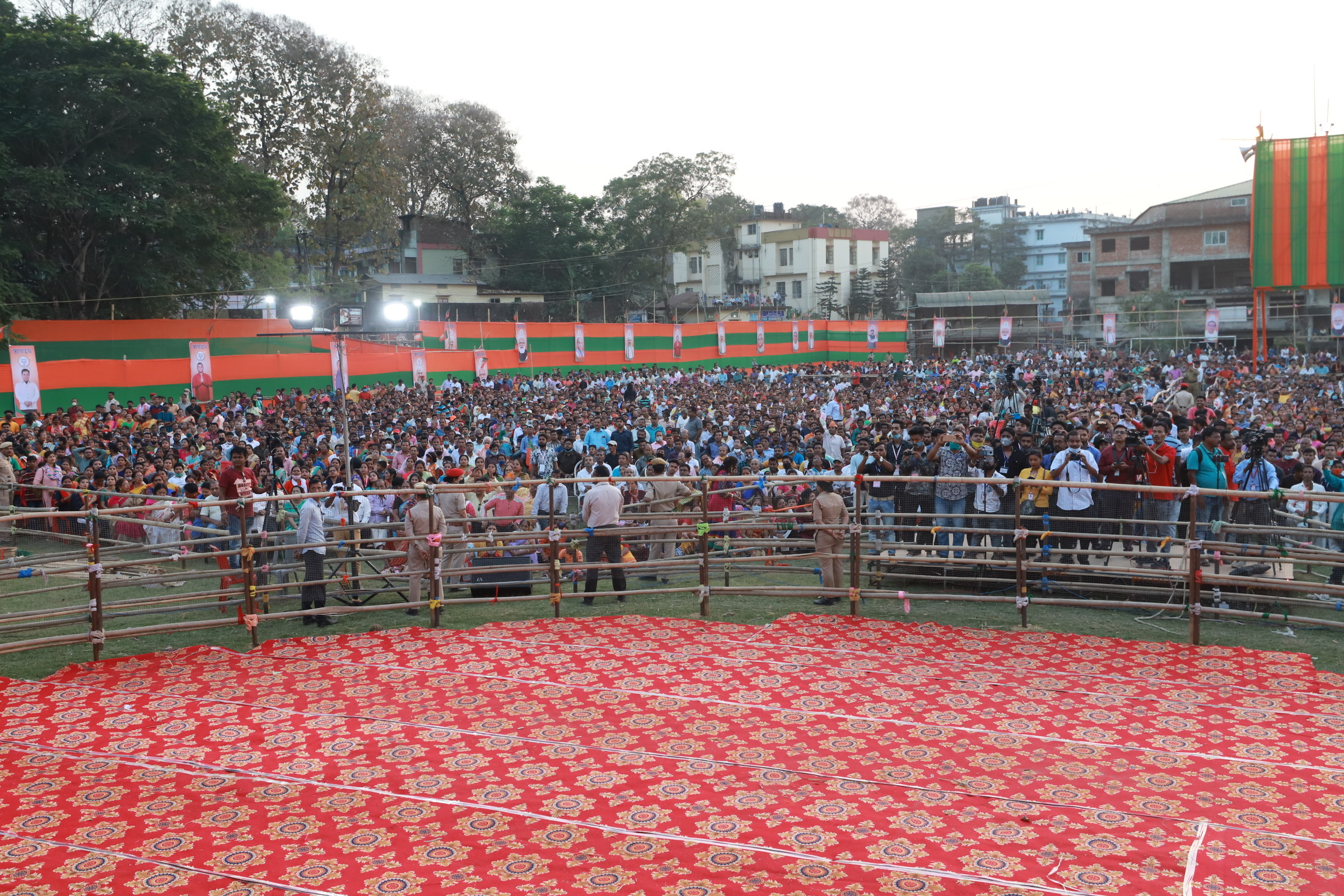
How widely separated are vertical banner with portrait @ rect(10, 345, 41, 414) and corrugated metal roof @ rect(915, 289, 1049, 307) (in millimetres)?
48220

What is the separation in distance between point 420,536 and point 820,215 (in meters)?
83.6

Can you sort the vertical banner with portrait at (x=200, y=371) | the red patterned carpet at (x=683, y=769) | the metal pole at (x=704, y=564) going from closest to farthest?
the red patterned carpet at (x=683, y=769) < the metal pole at (x=704, y=564) < the vertical banner with portrait at (x=200, y=371)

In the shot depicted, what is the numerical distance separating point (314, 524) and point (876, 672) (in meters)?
5.40

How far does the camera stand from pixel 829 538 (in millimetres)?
9594

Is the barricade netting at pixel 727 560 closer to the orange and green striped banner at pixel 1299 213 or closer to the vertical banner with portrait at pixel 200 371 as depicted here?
the vertical banner with portrait at pixel 200 371

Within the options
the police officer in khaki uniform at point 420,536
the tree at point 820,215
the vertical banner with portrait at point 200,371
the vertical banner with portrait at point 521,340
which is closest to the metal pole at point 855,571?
the police officer in khaki uniform at point 420,536

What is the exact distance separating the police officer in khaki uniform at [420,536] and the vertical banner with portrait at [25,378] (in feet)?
38.5

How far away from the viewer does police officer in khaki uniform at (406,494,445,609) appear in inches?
360

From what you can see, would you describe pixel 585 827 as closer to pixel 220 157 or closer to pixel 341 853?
pixel 341 853

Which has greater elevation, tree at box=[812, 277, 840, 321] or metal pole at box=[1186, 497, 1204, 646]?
tree at box=[812, 277, 840, 321]

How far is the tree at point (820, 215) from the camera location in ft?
275

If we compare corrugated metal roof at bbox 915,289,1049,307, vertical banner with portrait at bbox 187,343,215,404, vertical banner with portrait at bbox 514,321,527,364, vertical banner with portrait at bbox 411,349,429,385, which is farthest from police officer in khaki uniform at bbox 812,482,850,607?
corrugated metal roof at bbox 915,289,1049,307

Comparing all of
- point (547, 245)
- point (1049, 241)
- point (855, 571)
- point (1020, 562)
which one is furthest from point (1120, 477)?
point (1049, 241)

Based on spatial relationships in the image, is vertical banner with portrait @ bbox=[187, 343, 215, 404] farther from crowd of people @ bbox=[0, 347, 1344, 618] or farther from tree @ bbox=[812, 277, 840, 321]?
tree @ bbox=[812, 277, 840, 321]
